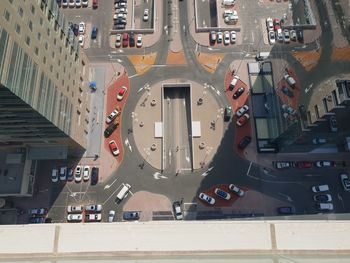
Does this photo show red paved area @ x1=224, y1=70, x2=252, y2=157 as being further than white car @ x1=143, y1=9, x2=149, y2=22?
No

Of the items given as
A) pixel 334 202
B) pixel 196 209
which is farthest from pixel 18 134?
pixel 334 202

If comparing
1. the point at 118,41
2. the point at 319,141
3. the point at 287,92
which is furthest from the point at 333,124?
the point at 118,41

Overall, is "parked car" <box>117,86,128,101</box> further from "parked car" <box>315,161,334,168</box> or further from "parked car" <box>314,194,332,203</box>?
"parked car" <box>314,194,332,203</box>

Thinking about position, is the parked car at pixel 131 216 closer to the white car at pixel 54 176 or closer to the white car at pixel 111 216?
the white car at pixel 111 216

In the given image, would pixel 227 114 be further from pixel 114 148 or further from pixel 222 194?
pixel 114 148

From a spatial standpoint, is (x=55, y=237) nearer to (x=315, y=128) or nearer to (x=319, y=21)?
(x=315, y=128)

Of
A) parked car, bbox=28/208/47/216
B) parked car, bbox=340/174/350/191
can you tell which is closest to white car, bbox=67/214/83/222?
parked car, bbox=28/208/47/216
